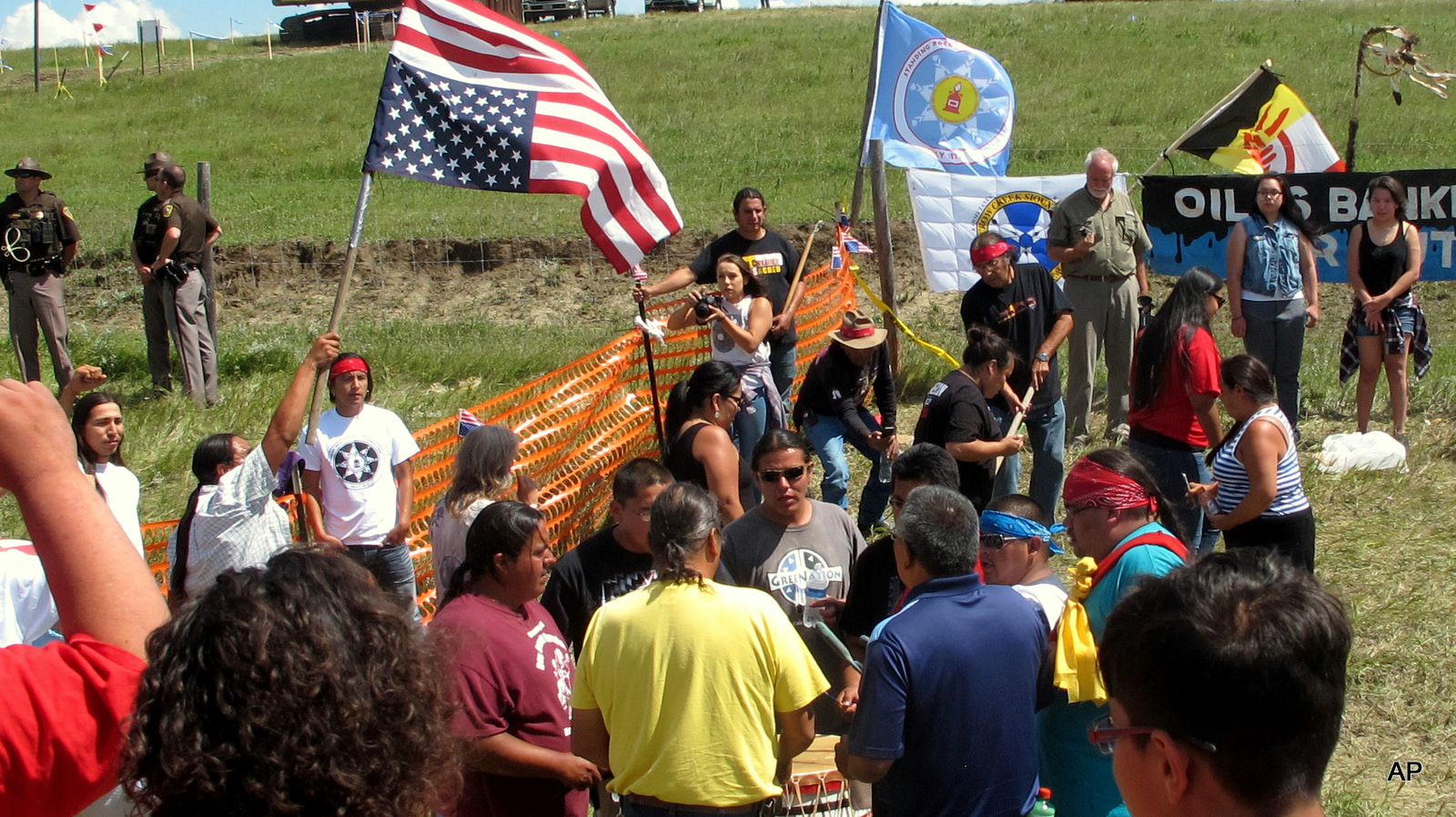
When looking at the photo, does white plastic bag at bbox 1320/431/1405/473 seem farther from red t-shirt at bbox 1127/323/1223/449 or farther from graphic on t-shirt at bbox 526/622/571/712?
graphic on t-shirt at bbox 526/622/571/712

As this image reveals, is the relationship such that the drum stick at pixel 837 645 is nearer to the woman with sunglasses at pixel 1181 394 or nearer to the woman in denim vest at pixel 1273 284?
the woman with sunglasses at pixel 1181 394

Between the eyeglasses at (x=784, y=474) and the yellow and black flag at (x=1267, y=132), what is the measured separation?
7.21 m

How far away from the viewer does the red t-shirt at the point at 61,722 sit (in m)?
1.62

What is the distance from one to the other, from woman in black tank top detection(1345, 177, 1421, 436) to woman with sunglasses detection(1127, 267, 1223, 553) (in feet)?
9.44

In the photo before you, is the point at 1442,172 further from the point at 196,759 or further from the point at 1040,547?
the point at 196,759

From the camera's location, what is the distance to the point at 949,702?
130 inches

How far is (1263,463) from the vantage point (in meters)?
5.20

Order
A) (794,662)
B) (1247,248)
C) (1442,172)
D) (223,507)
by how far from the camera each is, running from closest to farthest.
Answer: (794,662) < (223,507) < (1247,248) < (1442,172)

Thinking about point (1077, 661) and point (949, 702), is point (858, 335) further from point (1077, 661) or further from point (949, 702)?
point (949, 702)

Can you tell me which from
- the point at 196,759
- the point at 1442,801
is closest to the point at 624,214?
the point at 1442,801

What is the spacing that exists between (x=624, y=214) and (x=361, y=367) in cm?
148

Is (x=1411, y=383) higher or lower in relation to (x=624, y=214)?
lower

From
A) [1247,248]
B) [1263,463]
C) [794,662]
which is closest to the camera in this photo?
[794,662]

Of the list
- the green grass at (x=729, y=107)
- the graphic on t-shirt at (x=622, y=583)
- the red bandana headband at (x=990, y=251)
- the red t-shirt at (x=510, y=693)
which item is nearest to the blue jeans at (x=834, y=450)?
the red bandana headband at (x=990, y=251)
